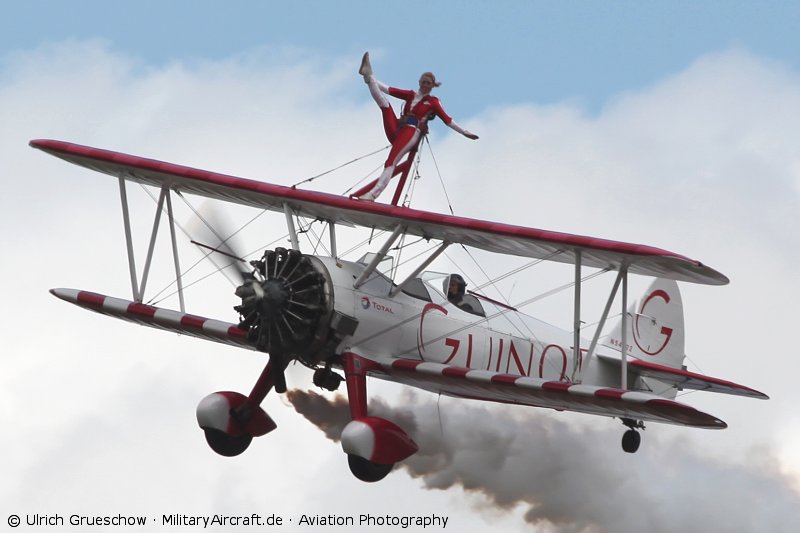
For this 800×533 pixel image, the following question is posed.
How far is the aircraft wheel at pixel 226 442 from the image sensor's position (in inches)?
768

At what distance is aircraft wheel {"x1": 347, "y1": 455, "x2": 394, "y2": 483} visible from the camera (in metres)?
18.1

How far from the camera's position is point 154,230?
67.3 ft

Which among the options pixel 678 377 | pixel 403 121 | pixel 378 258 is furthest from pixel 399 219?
pixel 678 377

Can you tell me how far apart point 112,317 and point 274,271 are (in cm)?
386

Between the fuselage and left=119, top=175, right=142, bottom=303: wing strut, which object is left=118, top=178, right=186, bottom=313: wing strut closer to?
left=119, top=175, right=142, bottom=303: wing strut

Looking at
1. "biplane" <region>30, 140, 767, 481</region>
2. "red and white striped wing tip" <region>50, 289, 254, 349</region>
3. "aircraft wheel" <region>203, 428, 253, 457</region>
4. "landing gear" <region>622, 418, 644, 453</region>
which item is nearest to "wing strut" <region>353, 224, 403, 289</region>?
"biplane" <region>30, 140, 767, 481</region>

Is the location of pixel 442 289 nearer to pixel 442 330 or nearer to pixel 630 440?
pixel 442 330

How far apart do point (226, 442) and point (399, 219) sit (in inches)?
143

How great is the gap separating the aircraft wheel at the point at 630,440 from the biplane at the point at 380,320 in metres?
0.02

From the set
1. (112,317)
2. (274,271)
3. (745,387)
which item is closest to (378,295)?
(274,271)

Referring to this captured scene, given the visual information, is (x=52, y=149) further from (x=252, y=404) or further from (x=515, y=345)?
(x=515, y=345)

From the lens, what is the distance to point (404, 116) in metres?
20.3

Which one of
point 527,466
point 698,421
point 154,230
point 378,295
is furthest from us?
point 527,466

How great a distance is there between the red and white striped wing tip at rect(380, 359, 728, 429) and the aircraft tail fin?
4.23 meters
